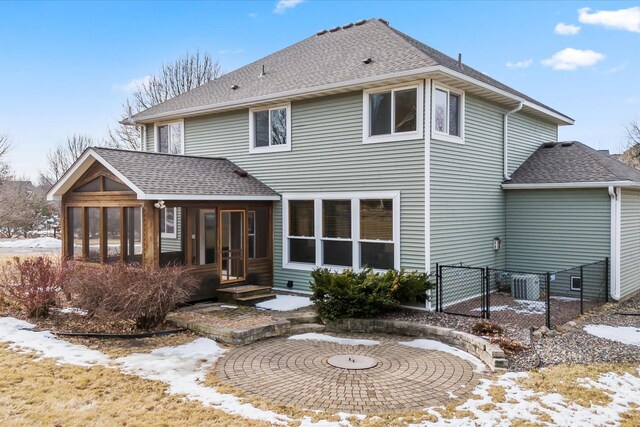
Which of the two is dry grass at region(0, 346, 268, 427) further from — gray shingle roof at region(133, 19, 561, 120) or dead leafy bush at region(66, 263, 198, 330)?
gray shingle roof at region(133, 19, 561, 120)

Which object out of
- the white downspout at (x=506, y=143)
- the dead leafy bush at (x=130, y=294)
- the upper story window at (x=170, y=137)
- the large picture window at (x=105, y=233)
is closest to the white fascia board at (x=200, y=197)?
the large picture window at (x=105, y=233)

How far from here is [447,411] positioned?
5254mm

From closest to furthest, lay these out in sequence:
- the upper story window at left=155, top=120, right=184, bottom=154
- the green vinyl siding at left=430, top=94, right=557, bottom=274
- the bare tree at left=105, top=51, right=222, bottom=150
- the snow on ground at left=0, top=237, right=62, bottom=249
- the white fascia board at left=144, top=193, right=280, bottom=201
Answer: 1. the white fascia board at left=144, top=193, right=280, bottom=201
2. the green vinyl siding at left=430, top=94, right=557, bottom=274
3. the upper story window at left=155, top=120, right=184, bottom=154
4. the snow on ground at left=0, top=237, right=62, bottom=249
5. the bare tree at left=105, top=51, right=222, bottom=150

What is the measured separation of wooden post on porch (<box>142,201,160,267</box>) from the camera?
33.0 feet

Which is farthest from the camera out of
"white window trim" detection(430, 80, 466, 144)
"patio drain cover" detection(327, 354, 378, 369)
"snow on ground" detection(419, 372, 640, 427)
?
"white window trim" detection(430, 80, 466, 144)

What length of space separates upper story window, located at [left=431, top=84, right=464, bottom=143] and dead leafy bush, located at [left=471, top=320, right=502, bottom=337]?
399 centimetres

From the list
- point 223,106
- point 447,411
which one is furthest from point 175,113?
point 447,411

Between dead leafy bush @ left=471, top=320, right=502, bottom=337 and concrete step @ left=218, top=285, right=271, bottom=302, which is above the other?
concrete step @ left=218, top=285, right=271, bottom=302

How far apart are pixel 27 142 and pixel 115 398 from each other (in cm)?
3344

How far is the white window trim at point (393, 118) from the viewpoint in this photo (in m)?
9.92

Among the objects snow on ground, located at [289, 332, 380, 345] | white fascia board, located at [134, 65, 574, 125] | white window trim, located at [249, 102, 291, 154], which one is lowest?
snow on ground, located at [289, 332, 380, 345]

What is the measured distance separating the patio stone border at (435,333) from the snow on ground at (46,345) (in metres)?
4.19

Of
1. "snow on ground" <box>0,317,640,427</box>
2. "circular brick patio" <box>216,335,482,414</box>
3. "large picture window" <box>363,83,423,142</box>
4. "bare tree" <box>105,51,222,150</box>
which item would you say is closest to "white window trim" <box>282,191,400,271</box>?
"large picture window" <box>363,83,423,142</box>

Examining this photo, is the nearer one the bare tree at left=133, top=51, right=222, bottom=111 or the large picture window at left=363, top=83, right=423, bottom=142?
the large picture window at left=363, top=83, right=423, bottom=142
